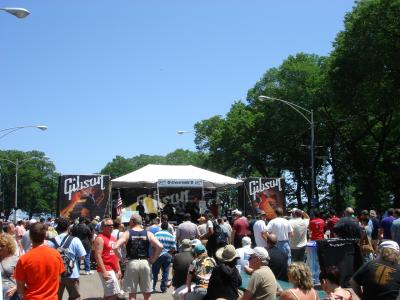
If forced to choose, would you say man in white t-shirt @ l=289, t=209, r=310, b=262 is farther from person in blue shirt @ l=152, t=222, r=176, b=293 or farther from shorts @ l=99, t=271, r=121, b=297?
shorts @ l=99, t=271, r=121, b=297

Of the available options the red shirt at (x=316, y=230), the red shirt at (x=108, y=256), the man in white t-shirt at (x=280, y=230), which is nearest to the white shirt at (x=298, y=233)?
the man in white t-shirt at (x=280, y=230)

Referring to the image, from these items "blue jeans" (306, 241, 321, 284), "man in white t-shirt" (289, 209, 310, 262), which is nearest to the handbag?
"blue jeans" (306, 241, 321, 284)

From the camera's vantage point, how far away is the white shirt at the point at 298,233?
45.9 ft

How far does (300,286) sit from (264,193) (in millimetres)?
18324

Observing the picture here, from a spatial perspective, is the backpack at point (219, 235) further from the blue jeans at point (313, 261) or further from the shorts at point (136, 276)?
the shorts at point (136, 276)

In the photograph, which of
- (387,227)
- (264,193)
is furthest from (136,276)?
(264,193)

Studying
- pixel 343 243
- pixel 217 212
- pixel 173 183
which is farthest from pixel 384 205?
pixel 343 243

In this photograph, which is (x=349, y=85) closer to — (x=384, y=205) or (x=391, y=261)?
(x=384, y=205)

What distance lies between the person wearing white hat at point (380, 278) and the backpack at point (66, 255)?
4424 mm

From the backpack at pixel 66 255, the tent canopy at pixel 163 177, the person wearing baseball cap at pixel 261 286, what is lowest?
the person wearing baseball cap at pixel 261 286

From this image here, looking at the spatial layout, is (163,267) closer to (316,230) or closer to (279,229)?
(279,229)

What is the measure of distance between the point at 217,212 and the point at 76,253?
16.5 meters

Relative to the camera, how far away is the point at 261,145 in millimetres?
50250

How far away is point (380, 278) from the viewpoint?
20.0ft
